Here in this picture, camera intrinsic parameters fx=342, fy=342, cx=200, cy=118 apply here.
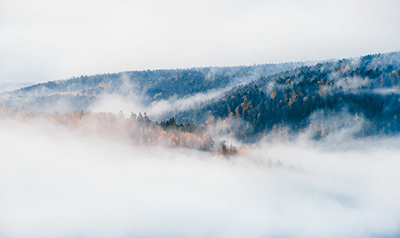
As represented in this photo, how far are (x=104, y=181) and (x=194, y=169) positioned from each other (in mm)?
54254

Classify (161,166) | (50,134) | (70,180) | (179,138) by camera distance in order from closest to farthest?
1. (179,138)
2. (50,134)
3. (161,166)
4. (70,180)

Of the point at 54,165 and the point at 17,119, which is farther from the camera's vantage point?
the point at 54,165

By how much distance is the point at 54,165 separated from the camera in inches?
7308

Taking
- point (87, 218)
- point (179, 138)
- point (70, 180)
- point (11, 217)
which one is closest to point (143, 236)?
point (87, 218)

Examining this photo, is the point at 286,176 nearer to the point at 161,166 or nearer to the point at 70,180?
the point at 161,166

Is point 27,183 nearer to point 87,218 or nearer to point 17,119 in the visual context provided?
point 87,218

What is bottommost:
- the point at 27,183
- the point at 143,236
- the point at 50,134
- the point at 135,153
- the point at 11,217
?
the point at 143,236

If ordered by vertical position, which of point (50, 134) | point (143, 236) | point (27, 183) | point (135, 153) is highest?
point (50, 134)

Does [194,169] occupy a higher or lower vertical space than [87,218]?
higher

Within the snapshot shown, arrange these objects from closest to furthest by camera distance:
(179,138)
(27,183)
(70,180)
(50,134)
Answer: (179,138)
(50,134)
(27,183)
(70,180)

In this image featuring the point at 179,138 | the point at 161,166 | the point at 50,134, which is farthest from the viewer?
the point at 161,166

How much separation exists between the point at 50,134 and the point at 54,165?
38.5m

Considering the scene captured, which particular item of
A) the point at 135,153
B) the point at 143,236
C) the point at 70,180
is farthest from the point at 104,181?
the point at 135,153

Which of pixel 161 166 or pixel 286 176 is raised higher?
pixel 161 166
